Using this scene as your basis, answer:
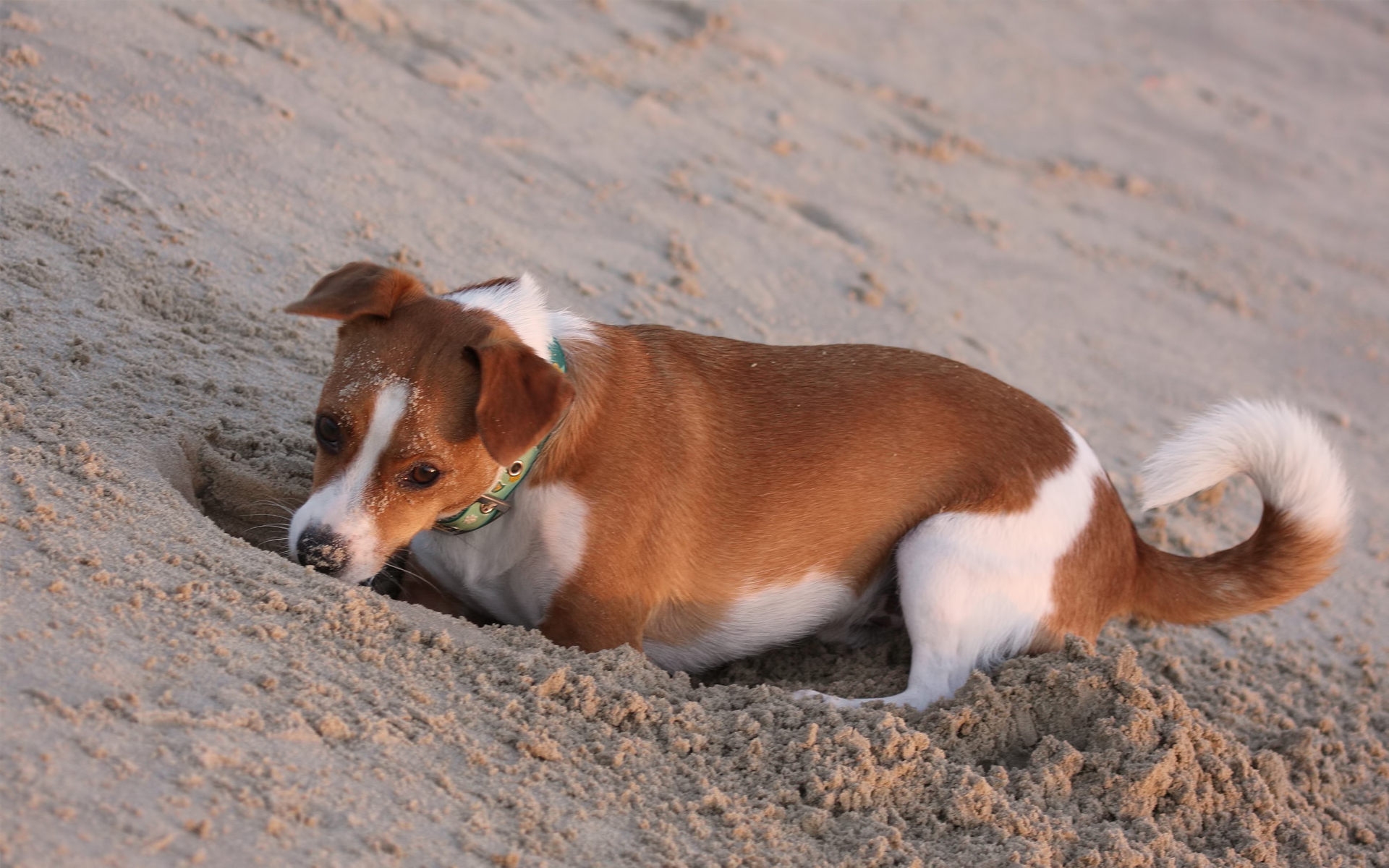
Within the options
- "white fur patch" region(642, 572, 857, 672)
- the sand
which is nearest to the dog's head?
the sand

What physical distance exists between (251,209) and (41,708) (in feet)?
10.5

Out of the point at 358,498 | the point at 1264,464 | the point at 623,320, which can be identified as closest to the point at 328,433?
the point at 358,498

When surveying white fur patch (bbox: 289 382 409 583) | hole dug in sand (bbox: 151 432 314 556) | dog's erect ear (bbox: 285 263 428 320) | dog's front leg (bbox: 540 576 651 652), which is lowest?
hole dug in sand (bbox: 151 432 314 556)

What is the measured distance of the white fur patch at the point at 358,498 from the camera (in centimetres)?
334

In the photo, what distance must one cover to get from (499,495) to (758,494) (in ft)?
2.66

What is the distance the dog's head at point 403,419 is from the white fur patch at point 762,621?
3.03 ft

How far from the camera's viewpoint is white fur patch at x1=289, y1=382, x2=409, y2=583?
334cm

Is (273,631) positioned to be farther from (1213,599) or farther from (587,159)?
(587,159)

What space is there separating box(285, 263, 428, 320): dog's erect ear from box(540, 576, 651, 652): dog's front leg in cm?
95

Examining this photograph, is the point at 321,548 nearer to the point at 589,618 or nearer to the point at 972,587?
the point at 589,618

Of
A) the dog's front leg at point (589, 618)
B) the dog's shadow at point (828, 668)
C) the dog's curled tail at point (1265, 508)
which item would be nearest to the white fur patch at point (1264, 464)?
the dog's curled tail at point (1265, 508)

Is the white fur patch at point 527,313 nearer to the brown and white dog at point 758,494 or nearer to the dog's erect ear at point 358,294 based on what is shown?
the brown and white dog at point 758,494

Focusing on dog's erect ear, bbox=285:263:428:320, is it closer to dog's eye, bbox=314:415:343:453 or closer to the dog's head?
the dog's head

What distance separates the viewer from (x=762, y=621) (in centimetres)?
404
